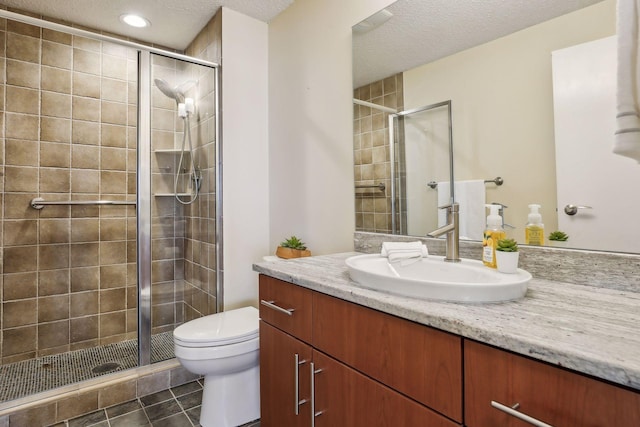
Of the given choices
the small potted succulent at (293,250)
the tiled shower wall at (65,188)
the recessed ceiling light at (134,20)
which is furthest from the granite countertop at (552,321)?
the recessed ceiling light at (134,20)

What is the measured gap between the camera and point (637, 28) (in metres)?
0.71

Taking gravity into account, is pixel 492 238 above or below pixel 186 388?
above

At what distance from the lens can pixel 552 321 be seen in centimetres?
69

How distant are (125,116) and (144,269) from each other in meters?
1.24

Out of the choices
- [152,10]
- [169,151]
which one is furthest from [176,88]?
[152,10]

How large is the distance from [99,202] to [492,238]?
97.9 inches

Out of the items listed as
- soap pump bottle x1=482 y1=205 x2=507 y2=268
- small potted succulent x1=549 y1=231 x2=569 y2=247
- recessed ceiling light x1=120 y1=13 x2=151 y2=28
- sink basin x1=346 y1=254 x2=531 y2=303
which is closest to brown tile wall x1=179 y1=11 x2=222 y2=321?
recessed ceiling light x1=120 y1=13 x2=151 y2=28

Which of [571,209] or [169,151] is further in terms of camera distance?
[169,151]

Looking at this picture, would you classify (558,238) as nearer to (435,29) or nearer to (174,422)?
(435,29)

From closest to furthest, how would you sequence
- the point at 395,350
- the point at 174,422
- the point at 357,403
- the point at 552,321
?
the point at 552,321, the point at 395,350, the point at 357,403, the point at 174,422

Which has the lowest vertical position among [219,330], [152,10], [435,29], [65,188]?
[219,330]

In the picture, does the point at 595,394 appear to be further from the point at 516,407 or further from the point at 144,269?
the point at 144,269

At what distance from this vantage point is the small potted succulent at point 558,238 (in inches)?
40.8

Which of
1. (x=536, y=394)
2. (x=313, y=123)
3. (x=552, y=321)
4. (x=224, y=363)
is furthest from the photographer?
(x=313, y=123)
